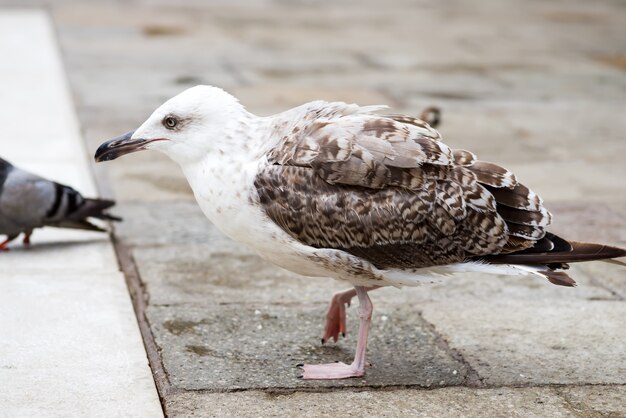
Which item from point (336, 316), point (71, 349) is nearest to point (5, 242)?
point (71, 349)

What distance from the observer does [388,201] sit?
15.4ft

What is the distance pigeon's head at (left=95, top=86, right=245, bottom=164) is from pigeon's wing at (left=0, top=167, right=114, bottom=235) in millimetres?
1668

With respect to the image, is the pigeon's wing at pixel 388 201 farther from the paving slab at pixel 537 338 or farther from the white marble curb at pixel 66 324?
the white marble curb at pixel 66 324

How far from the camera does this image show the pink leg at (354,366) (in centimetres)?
492

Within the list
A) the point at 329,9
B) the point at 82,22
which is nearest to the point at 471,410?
the point at 82,22

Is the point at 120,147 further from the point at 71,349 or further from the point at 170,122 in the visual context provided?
the point at 71,349

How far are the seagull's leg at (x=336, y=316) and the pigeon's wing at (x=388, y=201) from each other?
0.59 meters

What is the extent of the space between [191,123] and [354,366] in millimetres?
1318

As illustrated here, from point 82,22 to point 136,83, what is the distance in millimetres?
3681

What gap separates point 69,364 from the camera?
16.3 ft

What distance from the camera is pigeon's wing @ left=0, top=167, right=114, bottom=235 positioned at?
20.8 feet

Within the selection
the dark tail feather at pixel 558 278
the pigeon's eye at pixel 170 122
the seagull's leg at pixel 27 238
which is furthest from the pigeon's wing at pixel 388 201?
the seagull's leg at pixel 27 238

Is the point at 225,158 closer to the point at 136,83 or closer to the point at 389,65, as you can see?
the point at 136,83

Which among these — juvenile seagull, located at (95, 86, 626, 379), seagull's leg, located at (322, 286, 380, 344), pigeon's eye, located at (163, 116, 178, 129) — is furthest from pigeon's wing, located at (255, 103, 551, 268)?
seagull's leg, located at (322, 286, 380, 344)
